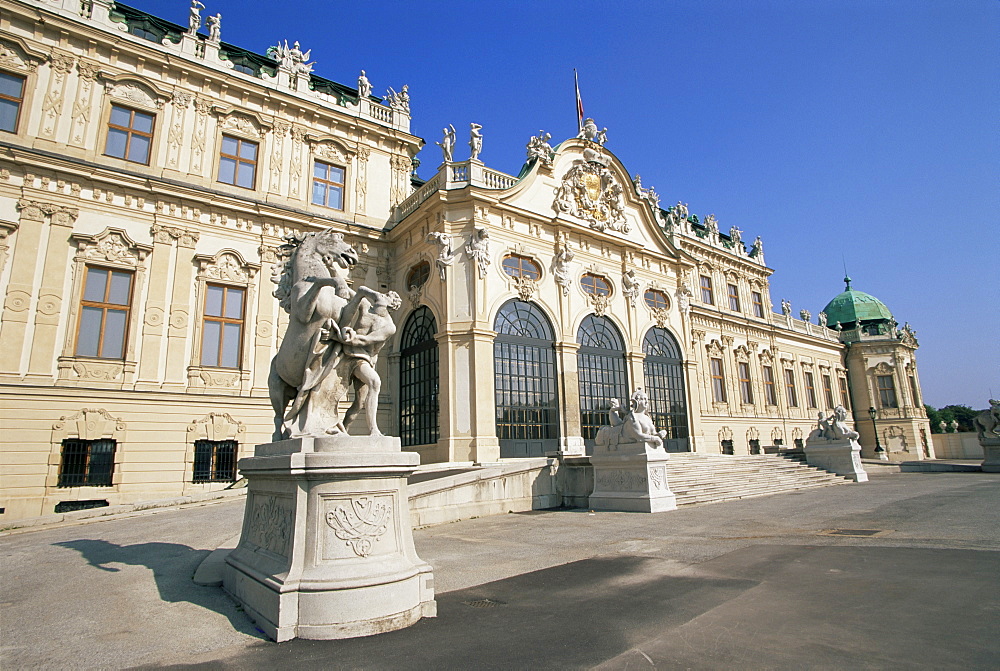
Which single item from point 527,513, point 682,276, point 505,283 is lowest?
point 527,513

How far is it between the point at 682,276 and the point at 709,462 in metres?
10.1

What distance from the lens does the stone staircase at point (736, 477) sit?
14.9 m

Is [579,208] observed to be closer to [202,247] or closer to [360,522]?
[202,247]

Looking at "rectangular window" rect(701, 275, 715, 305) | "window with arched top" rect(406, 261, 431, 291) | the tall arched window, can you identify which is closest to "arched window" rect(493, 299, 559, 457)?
"window with arched top" rect(406, 261, 431, 291)

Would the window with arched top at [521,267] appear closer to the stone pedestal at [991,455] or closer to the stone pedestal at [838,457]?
the stone pedestal at [838,457]

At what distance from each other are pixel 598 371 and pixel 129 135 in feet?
59.2

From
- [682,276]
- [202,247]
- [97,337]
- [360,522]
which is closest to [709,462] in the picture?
[682,276]

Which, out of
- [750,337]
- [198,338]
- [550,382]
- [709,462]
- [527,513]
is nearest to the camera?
[527,513]

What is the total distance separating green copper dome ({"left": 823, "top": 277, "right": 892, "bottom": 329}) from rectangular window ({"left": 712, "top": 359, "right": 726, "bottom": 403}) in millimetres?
18530

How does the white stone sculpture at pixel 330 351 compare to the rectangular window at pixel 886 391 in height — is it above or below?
below

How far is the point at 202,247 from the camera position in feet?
59.0

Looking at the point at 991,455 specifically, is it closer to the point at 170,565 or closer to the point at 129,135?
the point at 170,565

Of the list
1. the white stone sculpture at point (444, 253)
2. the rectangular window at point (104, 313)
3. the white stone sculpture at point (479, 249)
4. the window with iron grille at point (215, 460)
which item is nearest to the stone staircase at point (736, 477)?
the white stone sculpture at point (479, 249)

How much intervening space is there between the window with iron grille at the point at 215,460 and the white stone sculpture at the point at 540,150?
48.5 feet
